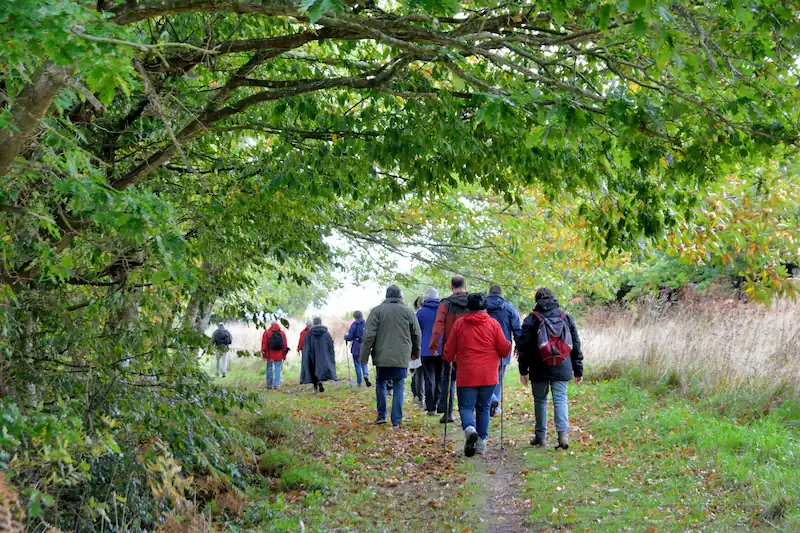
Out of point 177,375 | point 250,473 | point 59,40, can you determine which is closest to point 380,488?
point 250,473

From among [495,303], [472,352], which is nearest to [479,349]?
[472,352]

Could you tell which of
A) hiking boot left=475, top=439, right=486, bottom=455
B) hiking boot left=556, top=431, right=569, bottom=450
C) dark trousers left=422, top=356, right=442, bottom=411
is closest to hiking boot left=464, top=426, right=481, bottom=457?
hiking boot left=475, top=439, right=486, bottom=455

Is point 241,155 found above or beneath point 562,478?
above

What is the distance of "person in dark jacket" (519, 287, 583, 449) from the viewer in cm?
863

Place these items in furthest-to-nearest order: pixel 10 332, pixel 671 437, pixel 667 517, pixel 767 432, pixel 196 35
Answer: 1. pixel 671 437
2. pixel 767 432
3. pixel 196 35
4. pixel 667 517
5. pixel 10 332

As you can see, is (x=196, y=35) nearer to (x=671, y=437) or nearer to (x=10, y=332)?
(x=10, y=332)

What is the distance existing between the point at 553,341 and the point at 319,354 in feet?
30.4

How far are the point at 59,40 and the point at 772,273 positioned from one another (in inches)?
283

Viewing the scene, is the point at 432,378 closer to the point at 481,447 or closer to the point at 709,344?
the point at 481,447

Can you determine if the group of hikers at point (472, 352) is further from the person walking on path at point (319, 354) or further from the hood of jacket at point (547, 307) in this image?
the person walking on path at point (319, 354)

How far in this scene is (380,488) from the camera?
299 inches

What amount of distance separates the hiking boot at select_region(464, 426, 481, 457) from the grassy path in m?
0.15

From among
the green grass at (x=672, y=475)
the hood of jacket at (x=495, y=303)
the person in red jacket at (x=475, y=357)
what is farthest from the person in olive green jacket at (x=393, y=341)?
the green grass at (x=672, y=475)

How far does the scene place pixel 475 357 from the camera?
841 cm
